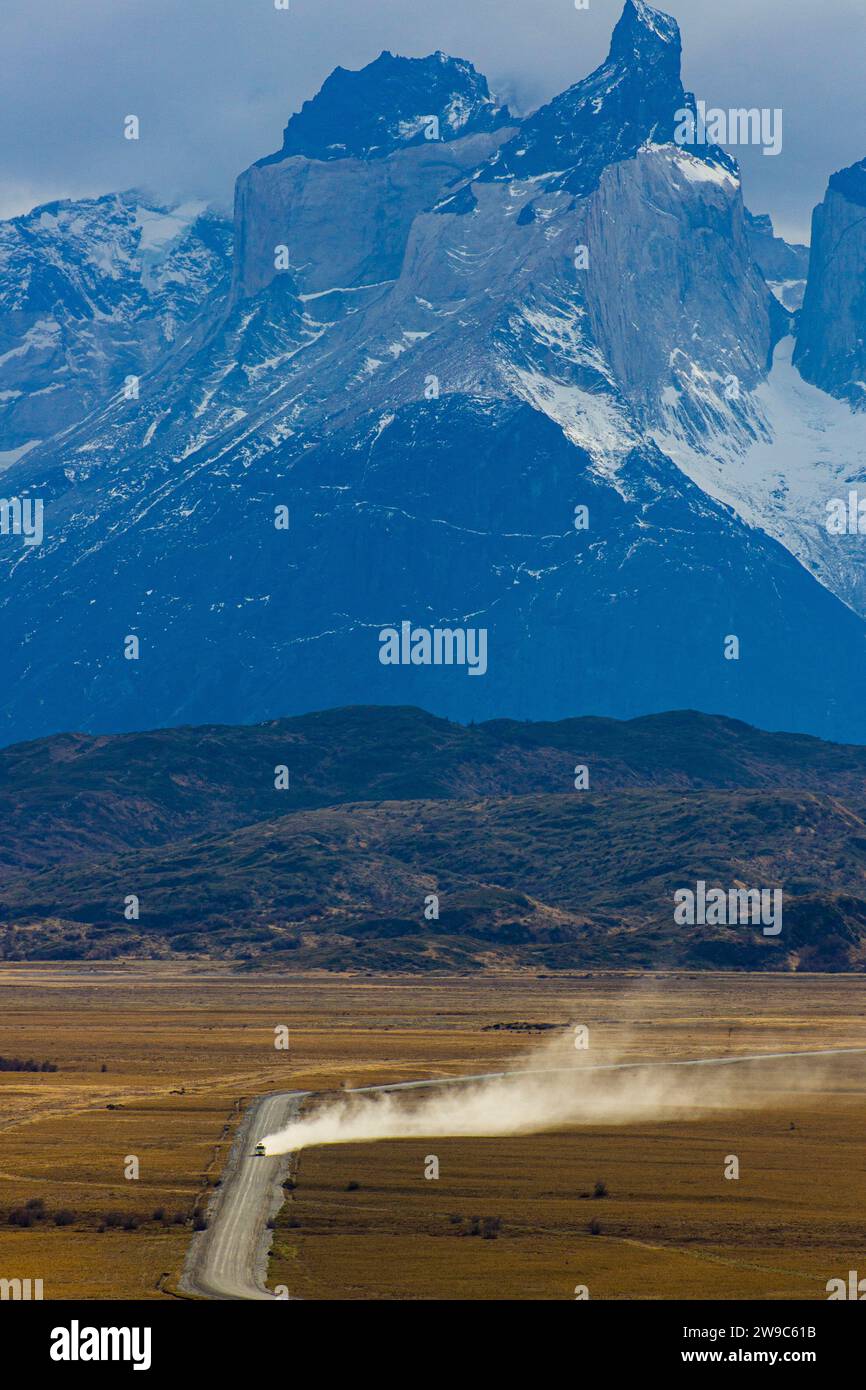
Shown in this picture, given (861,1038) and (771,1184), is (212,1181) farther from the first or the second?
(861,1038)

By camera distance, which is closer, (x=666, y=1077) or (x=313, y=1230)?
(x=313, y=1230)

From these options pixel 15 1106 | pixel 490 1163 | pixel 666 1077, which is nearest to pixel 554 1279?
pixel 490 1163

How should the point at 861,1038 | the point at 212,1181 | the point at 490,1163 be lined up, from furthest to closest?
the point at 861,1038, the point at 490,1163, the point at 212,1181

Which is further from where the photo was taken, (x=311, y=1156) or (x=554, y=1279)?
(x=311, y=1156)
